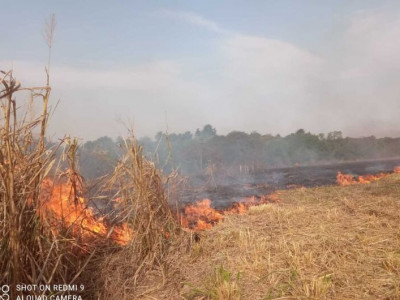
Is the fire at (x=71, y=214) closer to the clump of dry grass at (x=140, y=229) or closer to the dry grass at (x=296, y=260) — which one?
the clump of dry grass at (x=140, y=229)

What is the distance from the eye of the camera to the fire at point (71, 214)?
3375 millimetres

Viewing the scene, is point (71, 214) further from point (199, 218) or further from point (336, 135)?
point (336, 135)

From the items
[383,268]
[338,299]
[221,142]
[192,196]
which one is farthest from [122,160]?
[221,142]

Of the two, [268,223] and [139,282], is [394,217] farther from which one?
[139,282]

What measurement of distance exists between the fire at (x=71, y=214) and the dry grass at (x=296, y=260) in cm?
115

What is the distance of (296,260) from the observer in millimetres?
3650

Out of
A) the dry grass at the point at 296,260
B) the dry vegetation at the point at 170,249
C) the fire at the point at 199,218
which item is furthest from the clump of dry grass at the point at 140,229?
the fire at the point at 199,218

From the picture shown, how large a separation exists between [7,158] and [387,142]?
46465 mm

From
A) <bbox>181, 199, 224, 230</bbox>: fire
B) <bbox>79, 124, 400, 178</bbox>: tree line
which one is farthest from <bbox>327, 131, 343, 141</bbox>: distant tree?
<bbox>181, 199, 224, 230</bbox>: fire

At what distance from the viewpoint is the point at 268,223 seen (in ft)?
17.4

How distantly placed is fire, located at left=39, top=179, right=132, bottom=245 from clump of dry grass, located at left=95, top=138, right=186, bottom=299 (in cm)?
30

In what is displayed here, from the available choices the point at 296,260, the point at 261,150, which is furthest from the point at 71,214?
the point at 261,150

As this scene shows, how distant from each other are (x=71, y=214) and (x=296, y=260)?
292 cm

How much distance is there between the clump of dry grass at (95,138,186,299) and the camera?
3.79 metres
